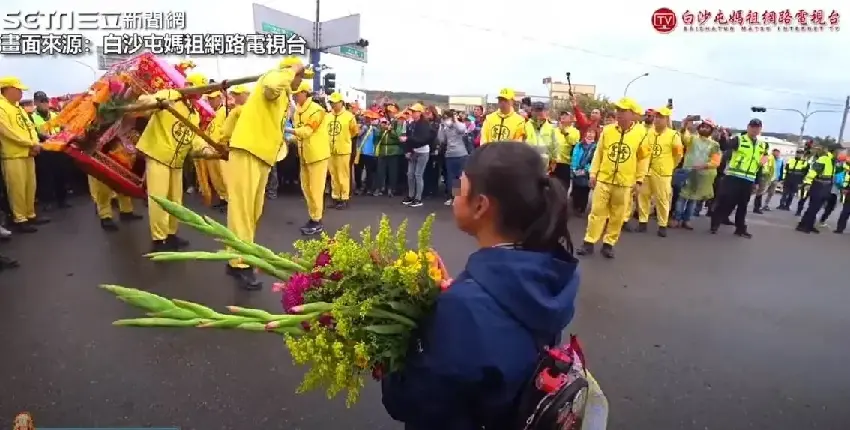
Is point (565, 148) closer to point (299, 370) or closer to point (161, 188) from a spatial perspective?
point (161, 188)

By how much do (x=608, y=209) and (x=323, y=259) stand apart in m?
5.88

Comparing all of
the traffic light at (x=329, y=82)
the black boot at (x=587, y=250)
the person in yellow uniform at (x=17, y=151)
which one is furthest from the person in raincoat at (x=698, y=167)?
the person in yellow uniform at (x=17, y=151)

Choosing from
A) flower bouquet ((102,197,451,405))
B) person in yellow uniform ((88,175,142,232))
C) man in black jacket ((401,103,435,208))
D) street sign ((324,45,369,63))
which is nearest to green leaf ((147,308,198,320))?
flower bouquet ((102,197,451,405))

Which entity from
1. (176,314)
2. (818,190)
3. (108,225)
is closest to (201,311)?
(176,314)

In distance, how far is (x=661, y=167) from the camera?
8.62 meters

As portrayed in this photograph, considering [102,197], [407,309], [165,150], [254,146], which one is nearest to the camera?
[407,309]

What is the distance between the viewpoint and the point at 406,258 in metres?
1.27

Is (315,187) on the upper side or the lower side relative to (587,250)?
upper

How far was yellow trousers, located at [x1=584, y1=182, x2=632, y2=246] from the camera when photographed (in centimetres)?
664

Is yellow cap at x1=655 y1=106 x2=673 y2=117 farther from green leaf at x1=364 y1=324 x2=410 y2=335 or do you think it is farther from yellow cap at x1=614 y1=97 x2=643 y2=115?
green leaf at x1=364 y1=324 x2=410 y2=335

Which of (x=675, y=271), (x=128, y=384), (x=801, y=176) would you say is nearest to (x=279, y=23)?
(x=801, y=176)

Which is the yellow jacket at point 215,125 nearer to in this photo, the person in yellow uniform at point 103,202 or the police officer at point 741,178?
the person in yellow uniform at point 103,202

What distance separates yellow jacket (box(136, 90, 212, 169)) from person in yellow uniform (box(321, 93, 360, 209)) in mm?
3479

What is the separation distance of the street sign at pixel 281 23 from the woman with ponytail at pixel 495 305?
2618 cm
